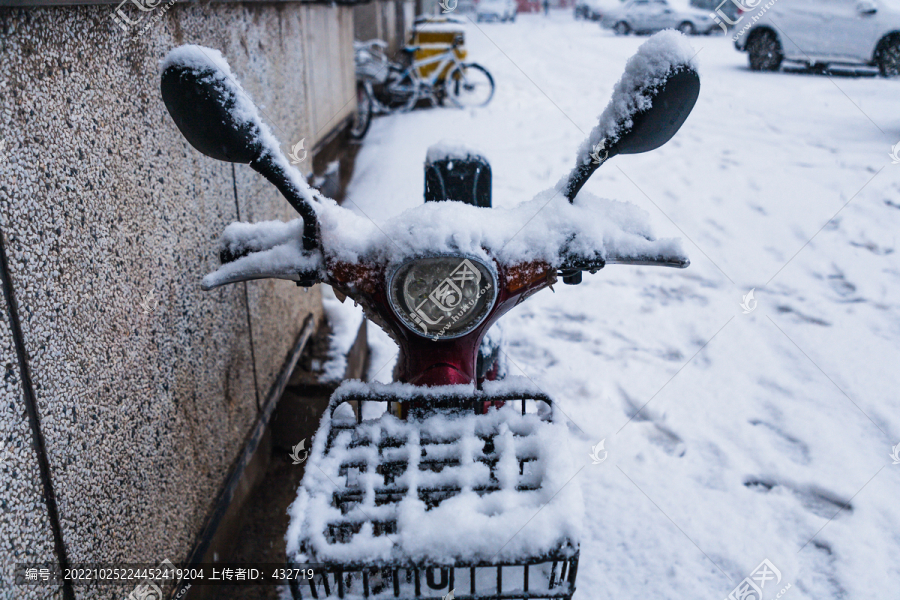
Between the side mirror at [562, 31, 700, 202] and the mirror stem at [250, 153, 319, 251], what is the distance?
584 millimetres

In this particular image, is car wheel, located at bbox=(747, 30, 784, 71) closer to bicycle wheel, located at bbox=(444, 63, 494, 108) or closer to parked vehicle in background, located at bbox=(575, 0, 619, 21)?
bicycle wheel, located at bbox=(444, 63, 494, 108)

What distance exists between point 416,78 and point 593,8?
16879 millimetres

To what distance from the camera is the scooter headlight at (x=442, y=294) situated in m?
1.23

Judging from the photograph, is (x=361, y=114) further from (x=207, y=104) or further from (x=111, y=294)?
(x=207, y=104)

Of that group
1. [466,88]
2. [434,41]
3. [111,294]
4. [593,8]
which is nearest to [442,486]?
[111,294]

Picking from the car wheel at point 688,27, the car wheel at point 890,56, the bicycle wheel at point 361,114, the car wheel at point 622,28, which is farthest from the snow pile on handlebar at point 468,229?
the car wheel at point 622,28

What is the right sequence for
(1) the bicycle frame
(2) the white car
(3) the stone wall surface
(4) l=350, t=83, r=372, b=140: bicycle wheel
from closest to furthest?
(3) the stone wall surface, (4) l=350, t=83, r=372, b=140: bicycle wheel, (2) the white car, (1) the bicycle frame

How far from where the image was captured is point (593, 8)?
22.8 meters

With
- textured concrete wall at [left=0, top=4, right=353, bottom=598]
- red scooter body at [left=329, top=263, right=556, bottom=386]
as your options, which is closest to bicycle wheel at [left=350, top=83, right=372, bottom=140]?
textured concrete wall at [left=0, top=4, right=353, bottom=598]

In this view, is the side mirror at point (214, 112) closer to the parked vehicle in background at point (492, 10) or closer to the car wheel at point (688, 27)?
the car wheel at point (688, 27)

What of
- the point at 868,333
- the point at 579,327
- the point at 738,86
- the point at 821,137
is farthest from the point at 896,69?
the point at 579,327

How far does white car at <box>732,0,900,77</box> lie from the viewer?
26.9 feet

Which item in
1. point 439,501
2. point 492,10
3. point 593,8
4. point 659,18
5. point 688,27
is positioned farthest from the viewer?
point 492,10

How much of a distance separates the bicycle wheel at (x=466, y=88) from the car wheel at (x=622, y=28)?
9.06 m
